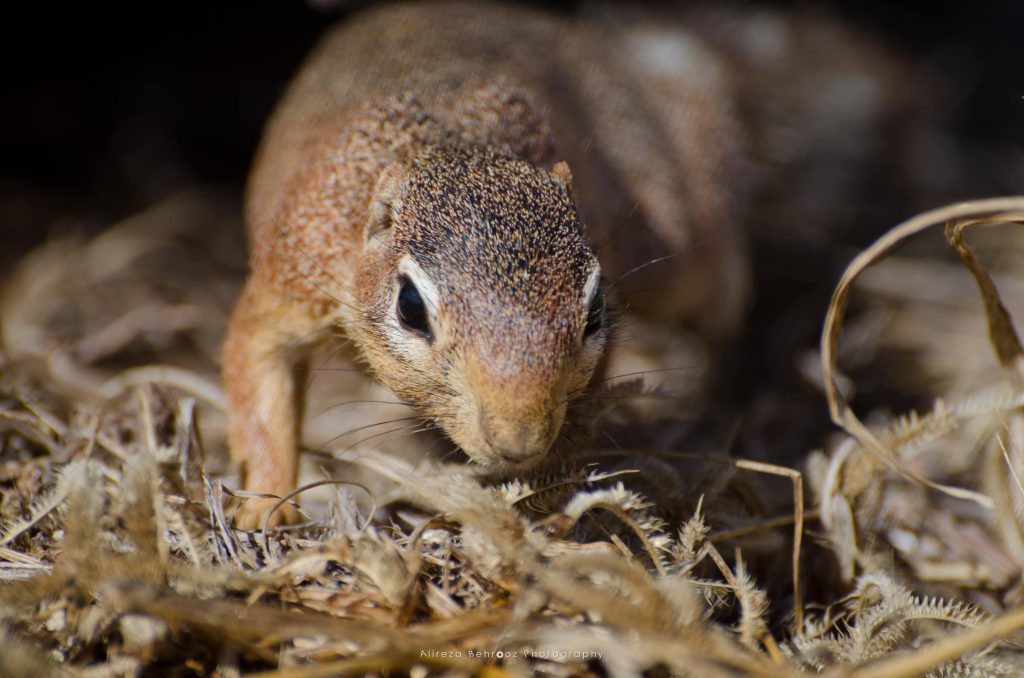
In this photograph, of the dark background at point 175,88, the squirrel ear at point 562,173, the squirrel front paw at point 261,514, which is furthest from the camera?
the dark background at point 175,88

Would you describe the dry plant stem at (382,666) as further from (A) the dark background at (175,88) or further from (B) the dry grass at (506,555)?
(A) the dark background at (175,88)

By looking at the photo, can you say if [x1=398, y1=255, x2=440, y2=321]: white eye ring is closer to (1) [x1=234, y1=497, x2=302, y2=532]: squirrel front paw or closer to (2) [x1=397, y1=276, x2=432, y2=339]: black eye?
(2) [x1=397, y1=276, x2=432, y2=339]: black eye

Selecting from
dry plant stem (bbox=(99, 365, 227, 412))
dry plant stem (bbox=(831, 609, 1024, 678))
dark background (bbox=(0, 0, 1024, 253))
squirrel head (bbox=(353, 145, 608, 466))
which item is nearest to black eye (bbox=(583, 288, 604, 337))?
squirrel head (bbox=(353, 145, 608, 466))

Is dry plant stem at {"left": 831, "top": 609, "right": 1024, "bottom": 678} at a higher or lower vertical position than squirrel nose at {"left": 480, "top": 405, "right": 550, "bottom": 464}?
lower

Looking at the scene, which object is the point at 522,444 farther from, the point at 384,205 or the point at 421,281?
the point at 384,205

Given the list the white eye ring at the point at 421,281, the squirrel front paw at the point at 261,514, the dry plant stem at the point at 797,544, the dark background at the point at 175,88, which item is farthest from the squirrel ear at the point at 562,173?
the dark background at the point at 175,88

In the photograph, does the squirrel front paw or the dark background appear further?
the dark background

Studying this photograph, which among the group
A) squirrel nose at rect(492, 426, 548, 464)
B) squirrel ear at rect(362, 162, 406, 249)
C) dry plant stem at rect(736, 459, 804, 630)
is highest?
squirrel ear at rect(362, 162, 406, 249)
